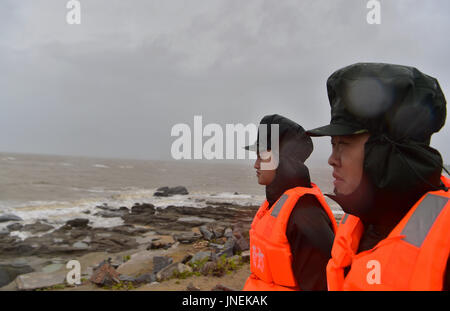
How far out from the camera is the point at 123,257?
12.1 meters

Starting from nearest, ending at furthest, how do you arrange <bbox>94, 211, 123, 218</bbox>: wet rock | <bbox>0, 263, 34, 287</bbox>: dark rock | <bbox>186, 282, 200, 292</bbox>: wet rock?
<bbox>186, 282, 200, 292</bbox>: wet rock → <bbox>0, 263, 34, 287</bbox>: dark rock → <bbox>94, 211, 123, 218</bbox>: wet rock

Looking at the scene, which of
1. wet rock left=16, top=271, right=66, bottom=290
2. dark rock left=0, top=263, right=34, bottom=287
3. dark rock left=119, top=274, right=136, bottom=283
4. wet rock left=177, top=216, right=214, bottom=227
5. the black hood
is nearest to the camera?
the black hood

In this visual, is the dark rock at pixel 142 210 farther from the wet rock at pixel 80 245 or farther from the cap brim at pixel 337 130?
the cap brim at pixel 337 130

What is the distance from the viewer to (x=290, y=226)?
2.69 meters

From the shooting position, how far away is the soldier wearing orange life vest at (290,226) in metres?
2.54

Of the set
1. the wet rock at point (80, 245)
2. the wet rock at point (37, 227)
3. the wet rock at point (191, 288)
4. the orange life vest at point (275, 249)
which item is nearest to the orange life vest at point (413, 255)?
the orange life vest at point (275, 249)

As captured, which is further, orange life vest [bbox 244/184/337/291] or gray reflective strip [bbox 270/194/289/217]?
gray reflective strip [bbox 270/194/289/217]

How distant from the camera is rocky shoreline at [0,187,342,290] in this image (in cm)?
891

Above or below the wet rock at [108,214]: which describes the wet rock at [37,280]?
above

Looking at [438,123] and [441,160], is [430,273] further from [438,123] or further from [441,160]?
[438,123]

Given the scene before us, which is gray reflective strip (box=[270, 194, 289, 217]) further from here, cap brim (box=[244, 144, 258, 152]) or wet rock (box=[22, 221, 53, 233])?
wet rock (box=[22, 221, 53, 233])

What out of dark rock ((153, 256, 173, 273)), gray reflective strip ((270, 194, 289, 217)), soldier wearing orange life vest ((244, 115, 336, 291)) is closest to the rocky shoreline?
dark rock ((153, 256, 173, 273))

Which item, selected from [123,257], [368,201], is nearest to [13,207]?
[123,257]
